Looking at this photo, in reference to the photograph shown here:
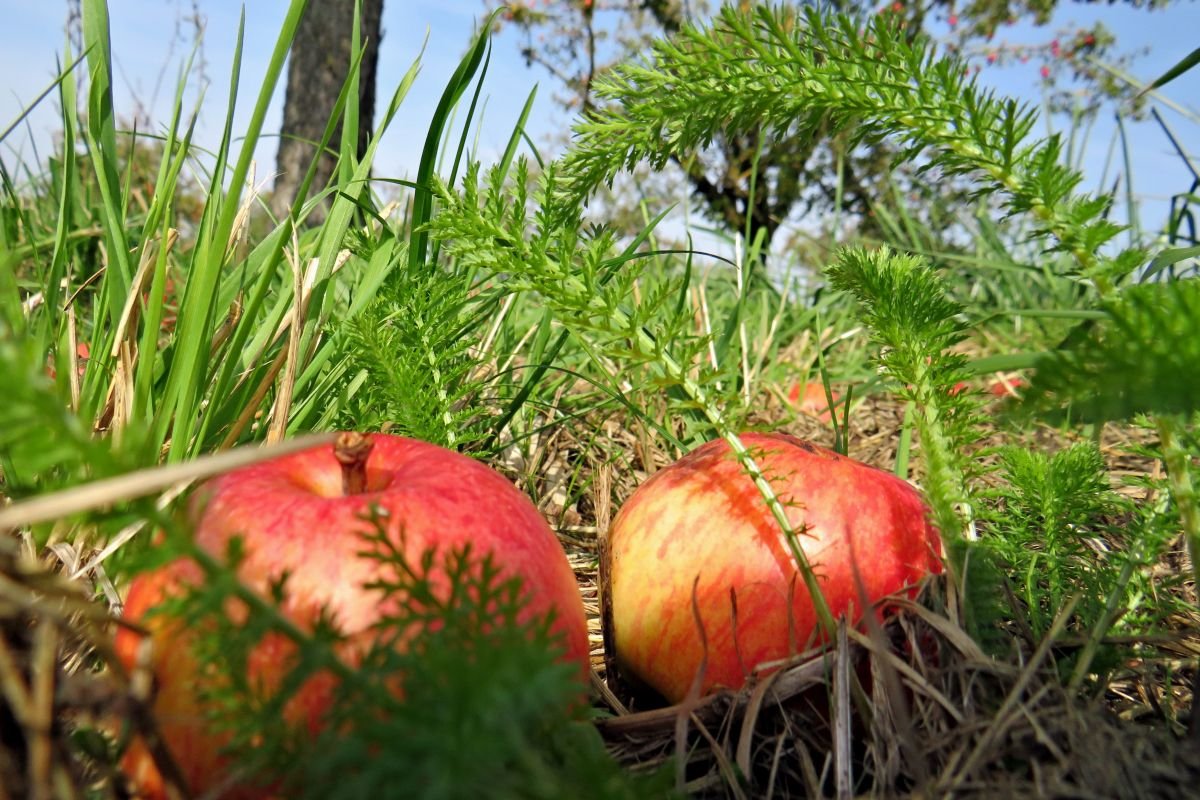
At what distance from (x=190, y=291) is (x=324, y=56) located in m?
5.41

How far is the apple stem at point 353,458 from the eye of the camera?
2.70ft

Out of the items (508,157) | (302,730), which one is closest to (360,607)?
(302,730)

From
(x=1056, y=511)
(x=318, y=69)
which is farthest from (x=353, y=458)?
(x=318, y=69)

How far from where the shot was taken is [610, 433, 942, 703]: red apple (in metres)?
1.05

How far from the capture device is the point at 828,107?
0.89 metres

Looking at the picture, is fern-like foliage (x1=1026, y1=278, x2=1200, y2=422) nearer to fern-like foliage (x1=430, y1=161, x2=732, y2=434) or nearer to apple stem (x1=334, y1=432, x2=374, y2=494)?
fern-like foliage (x1=430, y1=161, x2=732, y2=434)

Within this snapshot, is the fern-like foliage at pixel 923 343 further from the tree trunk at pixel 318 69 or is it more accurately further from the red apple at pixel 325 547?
the tree trunk at pixel 318 69

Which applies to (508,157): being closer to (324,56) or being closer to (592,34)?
(324,56)

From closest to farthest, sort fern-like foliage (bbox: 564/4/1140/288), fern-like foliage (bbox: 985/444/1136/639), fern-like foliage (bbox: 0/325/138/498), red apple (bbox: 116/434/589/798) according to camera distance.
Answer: fern-like foliage (bbox: 0/325/138/498) < red apple (bbox: 116/434/589/798) < fern-like foliage (bbox: 564/4/1140/288) < fern-like foliage (bbox: 985/444/1136/639)

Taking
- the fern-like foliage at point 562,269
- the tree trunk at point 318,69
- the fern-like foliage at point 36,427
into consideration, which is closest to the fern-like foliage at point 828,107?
the fern-like foliage at point 562,269

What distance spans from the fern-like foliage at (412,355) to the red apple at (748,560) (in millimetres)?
342

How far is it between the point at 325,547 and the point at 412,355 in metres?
0.54

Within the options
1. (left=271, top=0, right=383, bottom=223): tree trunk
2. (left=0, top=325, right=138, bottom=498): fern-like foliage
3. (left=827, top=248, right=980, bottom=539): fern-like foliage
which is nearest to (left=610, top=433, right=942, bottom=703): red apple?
(left=827, top=248, right=980, bottom=539): fern-like foliage

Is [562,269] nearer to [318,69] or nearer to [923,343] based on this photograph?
[923,343]
